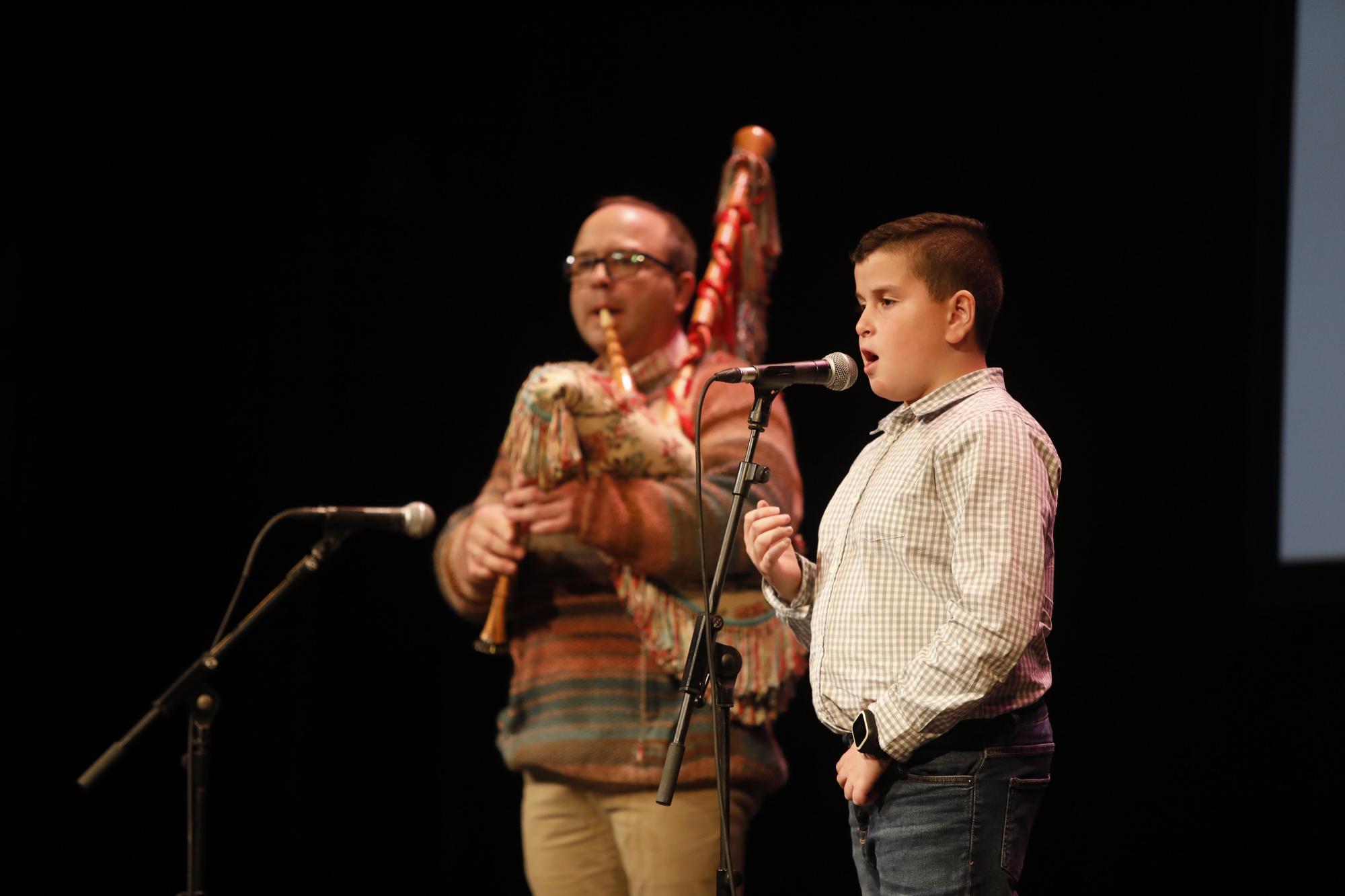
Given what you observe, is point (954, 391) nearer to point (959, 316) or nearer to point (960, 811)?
point (959, 316)

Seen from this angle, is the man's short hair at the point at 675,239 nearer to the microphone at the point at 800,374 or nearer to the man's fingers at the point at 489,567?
the man's fingers at the point at 489,567

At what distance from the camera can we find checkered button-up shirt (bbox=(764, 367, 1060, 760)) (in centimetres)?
149

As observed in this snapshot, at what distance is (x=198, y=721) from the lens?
7.60ft

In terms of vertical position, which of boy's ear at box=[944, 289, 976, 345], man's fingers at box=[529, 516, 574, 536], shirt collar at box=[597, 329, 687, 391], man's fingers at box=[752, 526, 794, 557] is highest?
boy's ear at box=[944, 289, 976, 345]

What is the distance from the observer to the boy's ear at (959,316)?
1707 millimetres

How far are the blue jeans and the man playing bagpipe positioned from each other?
827mm

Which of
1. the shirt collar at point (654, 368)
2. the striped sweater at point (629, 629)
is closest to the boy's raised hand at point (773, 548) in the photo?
the striped sweater at point (629, 629)

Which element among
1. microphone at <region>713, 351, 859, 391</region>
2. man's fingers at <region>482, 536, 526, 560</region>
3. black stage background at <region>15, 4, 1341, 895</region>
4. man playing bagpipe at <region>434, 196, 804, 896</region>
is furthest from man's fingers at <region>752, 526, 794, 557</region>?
black stage background at <region>15, 4, 1341, 895</region>

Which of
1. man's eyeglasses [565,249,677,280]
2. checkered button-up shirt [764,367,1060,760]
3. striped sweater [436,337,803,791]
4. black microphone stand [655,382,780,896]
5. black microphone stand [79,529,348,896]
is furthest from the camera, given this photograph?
man's eyeglasses [565,249,677,280]

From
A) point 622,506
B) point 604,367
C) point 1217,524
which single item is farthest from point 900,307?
point 1217,524

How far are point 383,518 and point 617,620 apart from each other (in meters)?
0.47

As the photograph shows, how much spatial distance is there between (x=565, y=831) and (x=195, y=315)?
1742mm

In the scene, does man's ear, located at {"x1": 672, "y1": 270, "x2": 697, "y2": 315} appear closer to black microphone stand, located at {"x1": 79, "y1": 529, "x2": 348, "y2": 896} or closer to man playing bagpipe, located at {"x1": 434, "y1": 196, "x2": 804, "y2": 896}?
man playing bagpipe, located at {"x1": 434, "y1": 196, "x2": 804, "y2": 896}

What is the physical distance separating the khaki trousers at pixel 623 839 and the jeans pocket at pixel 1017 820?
865 mm
